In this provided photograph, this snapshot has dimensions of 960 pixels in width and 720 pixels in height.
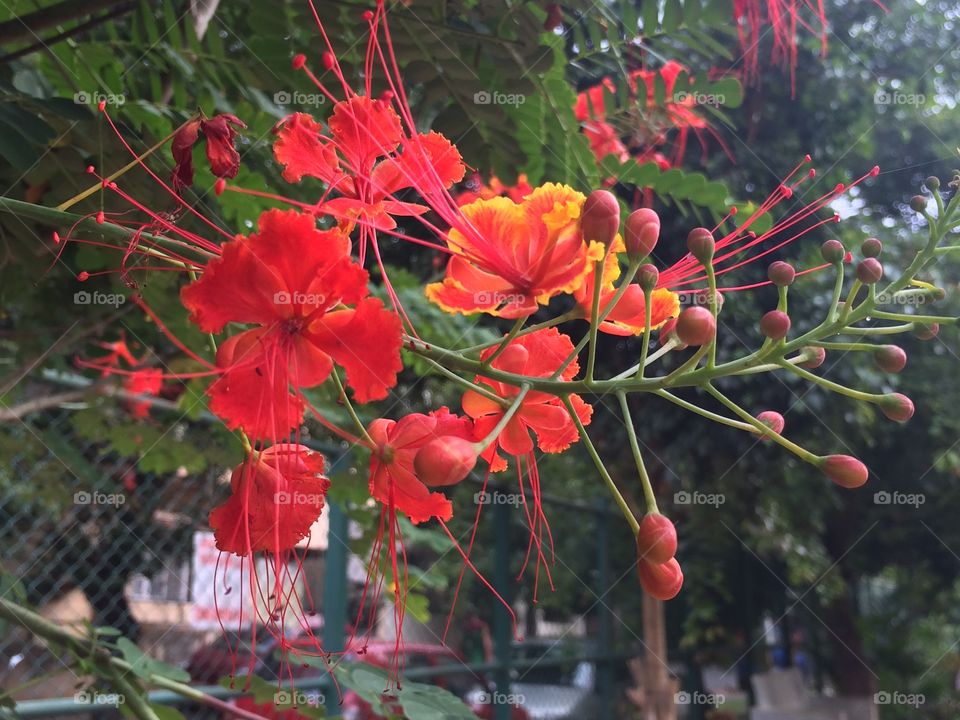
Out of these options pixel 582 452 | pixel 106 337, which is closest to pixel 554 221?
pixel 106 337

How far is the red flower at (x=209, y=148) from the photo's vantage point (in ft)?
3.32

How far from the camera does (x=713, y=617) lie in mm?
5895

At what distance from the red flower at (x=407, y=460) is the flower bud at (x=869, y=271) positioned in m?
0.48

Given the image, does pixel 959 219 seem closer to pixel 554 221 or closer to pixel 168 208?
pixel 554 221

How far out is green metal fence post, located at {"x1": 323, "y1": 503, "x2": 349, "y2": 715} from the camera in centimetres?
300

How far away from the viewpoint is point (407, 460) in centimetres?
101

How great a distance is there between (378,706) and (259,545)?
69cm

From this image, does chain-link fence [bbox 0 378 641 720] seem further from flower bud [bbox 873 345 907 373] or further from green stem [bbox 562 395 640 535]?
flower bud [bbox 873 345 907 373]
